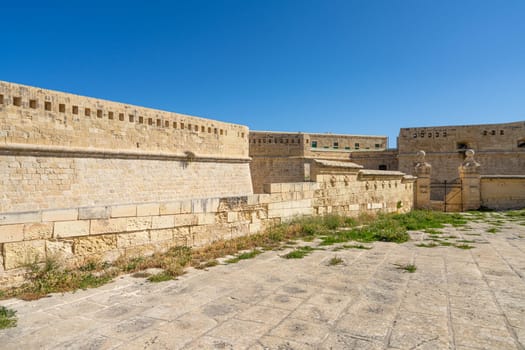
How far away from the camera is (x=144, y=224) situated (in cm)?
464

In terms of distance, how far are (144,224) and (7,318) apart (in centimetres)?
204

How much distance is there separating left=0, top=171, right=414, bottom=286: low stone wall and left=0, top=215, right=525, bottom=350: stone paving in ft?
2.21

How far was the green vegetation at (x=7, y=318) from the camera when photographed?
2582 mm

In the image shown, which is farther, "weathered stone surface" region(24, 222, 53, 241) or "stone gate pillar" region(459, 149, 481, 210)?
"stone gate pillar" region(459, 149, 481, 210)

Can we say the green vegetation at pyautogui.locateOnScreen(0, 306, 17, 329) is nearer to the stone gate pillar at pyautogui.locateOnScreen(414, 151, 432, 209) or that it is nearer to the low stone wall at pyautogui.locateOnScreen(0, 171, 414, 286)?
the low stone wall at pyautogui.locateOnScreen(0, 171, 414, 286)

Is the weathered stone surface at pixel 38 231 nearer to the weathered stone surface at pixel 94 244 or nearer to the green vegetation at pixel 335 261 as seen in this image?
the weathered stone surface at pixel 94 244

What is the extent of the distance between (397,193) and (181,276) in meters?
8.69

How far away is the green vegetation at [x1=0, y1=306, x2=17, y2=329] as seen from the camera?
8.47 ft


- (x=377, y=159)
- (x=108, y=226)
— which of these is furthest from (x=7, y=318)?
(x=377, y=159)

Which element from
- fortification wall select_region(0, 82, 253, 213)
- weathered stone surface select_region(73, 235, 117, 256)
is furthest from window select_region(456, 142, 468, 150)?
weathered stone surface select_region(73, 235, 117, 256)

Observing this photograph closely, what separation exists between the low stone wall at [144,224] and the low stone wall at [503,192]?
24.0 ft

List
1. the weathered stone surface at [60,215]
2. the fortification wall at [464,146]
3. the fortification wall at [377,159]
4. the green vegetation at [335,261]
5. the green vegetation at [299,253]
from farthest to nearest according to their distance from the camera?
1. the fortification wall at [377,159]
2. the fortification wall at [464,146]
3. the green vegetation at [299,253]
4. the green vegetation at [335,261]
5. the weathered stone surface at [60,215]

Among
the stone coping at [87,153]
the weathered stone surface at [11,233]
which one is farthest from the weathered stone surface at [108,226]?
the stone coping at [87,153]

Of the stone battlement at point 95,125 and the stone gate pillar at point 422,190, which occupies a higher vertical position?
the stone battlement at point 95,125
